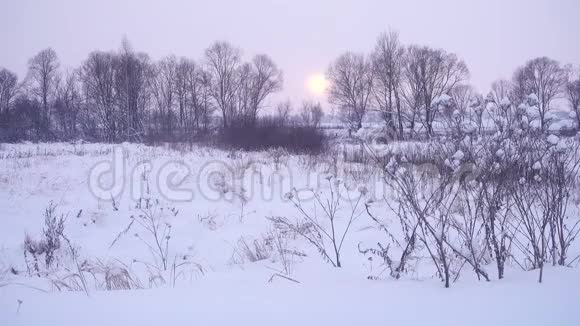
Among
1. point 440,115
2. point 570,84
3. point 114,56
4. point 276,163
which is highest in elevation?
point 114,56

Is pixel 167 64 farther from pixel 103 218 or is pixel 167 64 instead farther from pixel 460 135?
pixel 460 135

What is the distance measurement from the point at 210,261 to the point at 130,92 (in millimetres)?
28537

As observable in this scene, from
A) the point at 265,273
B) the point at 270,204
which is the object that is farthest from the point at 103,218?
the point at 265,273

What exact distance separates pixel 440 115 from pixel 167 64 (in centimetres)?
3889

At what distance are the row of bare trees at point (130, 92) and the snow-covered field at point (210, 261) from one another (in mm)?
19686

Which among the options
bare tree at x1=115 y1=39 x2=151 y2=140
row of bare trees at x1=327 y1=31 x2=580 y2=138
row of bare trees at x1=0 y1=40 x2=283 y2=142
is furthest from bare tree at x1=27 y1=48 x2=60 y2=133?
row of bare trees at x1=327 y1=31 x2=580 y2=138

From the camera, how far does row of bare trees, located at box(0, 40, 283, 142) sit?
96.0ft

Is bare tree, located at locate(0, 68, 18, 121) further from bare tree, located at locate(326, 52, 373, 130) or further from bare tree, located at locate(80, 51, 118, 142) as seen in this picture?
bare tree, located at locate(326, 52, 373, 130)

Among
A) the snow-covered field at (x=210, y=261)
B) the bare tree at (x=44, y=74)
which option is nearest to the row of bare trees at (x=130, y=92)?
the bare tree at (x=44, y=74)

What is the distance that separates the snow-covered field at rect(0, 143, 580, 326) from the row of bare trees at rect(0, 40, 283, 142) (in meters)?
19.7

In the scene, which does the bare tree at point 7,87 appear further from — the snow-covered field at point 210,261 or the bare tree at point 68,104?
the snow-covered field at point 210,261

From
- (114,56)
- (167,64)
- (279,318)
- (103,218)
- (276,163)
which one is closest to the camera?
(279,318)

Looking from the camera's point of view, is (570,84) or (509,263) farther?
(570,84)

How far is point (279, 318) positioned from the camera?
1.99 metres
